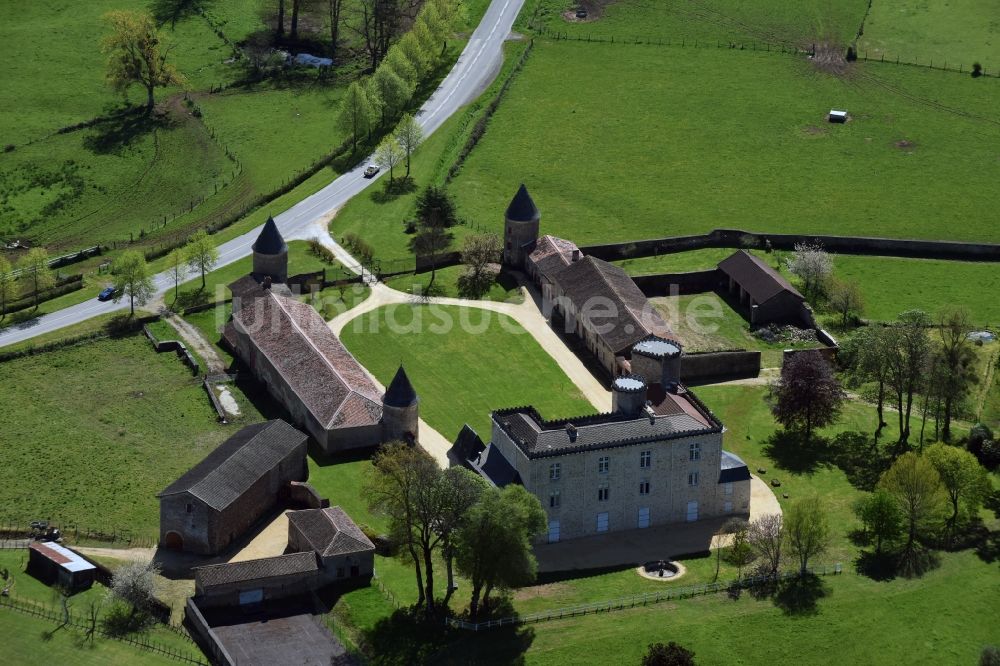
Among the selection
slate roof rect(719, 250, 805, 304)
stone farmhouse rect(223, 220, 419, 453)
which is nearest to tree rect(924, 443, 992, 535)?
slate roof rect(719, 250, 805, 304)

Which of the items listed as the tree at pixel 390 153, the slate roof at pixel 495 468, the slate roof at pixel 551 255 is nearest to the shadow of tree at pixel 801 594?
the slate roof at pixel 495 468

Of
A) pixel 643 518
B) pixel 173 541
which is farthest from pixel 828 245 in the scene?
pixel 173 541

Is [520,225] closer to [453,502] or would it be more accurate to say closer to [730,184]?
[730,184]

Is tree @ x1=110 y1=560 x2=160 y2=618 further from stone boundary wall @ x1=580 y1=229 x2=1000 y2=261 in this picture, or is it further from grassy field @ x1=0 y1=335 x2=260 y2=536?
stone boundary wall @ x1=580 y1=229 x2=1000 y2=261

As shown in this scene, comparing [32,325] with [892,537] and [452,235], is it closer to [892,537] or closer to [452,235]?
[452,235]

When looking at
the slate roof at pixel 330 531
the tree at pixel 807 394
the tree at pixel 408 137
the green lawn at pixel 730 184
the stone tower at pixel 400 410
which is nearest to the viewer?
the slate roof at pixel 330 531

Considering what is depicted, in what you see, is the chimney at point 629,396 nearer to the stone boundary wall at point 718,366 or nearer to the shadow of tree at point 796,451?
the shadow of tree at point 796,451
